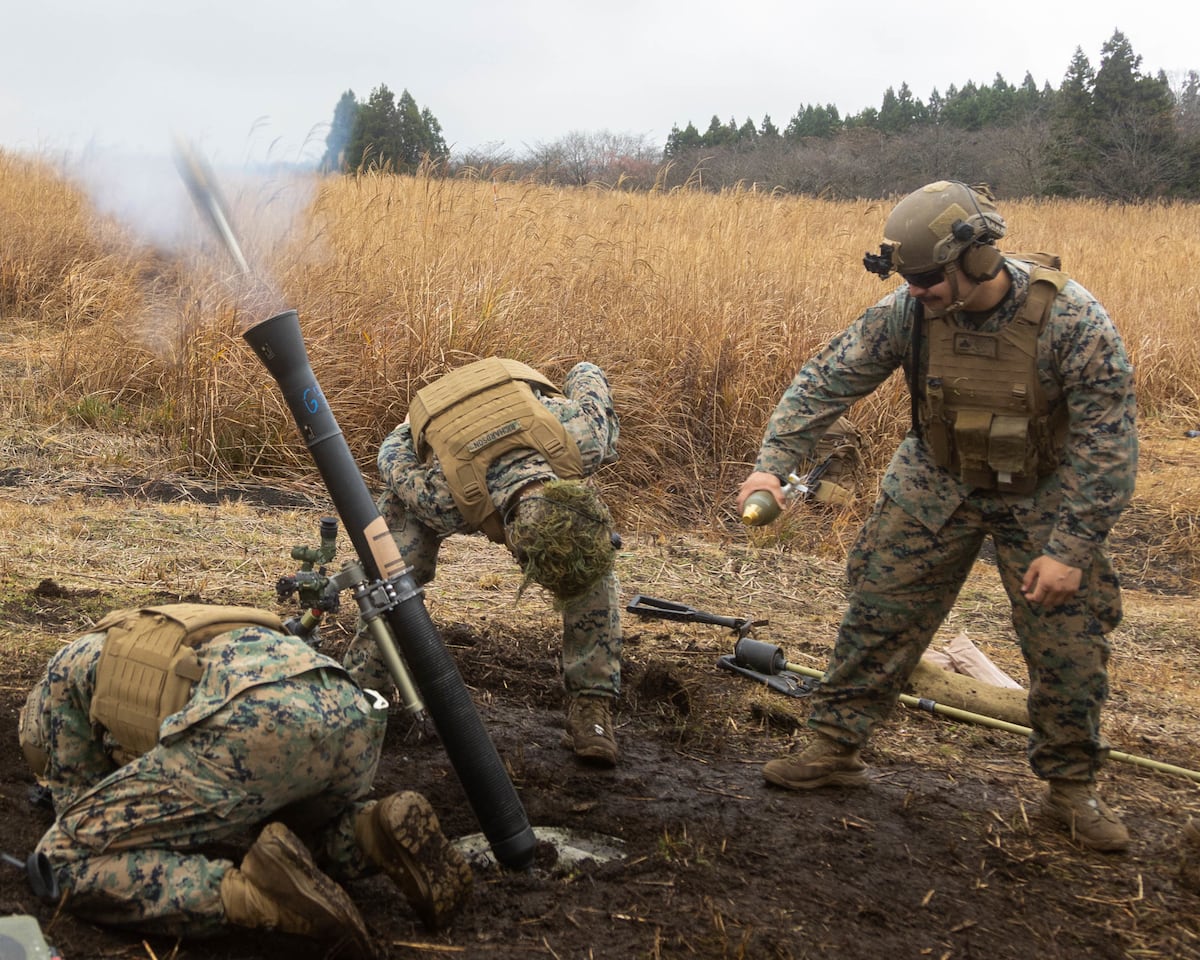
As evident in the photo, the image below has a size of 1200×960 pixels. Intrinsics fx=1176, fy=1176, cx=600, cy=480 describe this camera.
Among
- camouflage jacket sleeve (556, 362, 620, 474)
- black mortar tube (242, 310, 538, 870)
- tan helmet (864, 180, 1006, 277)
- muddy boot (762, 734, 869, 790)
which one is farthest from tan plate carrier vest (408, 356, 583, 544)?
muddy boot (762, 734, 869, 790)

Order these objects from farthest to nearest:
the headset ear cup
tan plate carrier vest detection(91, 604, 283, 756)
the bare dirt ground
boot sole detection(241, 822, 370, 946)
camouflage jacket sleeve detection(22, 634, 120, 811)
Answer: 1. the headset ear cup
2. the bare dirt ground
3. camouflage jacket sleeve detection(22, 634, 120, 811)
4. tan plate carrier vest detection(91, 604, 283, 756)
5. boot sole detection(241, 822, 370, 946)

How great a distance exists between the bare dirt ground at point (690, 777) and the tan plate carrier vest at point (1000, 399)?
1191 millimetres

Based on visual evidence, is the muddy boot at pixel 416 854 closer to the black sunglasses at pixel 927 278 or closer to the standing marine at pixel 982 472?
the standing marine at pixel 982 472

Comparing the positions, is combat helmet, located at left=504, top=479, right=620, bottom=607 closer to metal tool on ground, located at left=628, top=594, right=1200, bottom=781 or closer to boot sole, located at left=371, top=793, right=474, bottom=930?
boot sole, located at left=371, top=793, right=474, bottom=930

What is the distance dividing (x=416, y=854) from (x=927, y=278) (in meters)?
2.16

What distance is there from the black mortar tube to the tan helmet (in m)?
1.63

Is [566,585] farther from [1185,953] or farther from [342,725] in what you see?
[1185,953]

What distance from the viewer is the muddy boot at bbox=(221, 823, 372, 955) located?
2520mm

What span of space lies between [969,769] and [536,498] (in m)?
2.06

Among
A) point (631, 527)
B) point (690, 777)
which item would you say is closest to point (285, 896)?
point (690, 777)

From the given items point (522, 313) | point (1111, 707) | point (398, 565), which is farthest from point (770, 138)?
point (398, 565)

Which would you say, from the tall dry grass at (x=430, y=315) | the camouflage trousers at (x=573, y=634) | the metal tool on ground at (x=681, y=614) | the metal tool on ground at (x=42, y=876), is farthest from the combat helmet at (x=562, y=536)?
the tall dry grass at (x=430, y=315)

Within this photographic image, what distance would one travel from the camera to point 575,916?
3.02m

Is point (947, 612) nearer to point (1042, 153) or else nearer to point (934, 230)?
point (934, 230)
